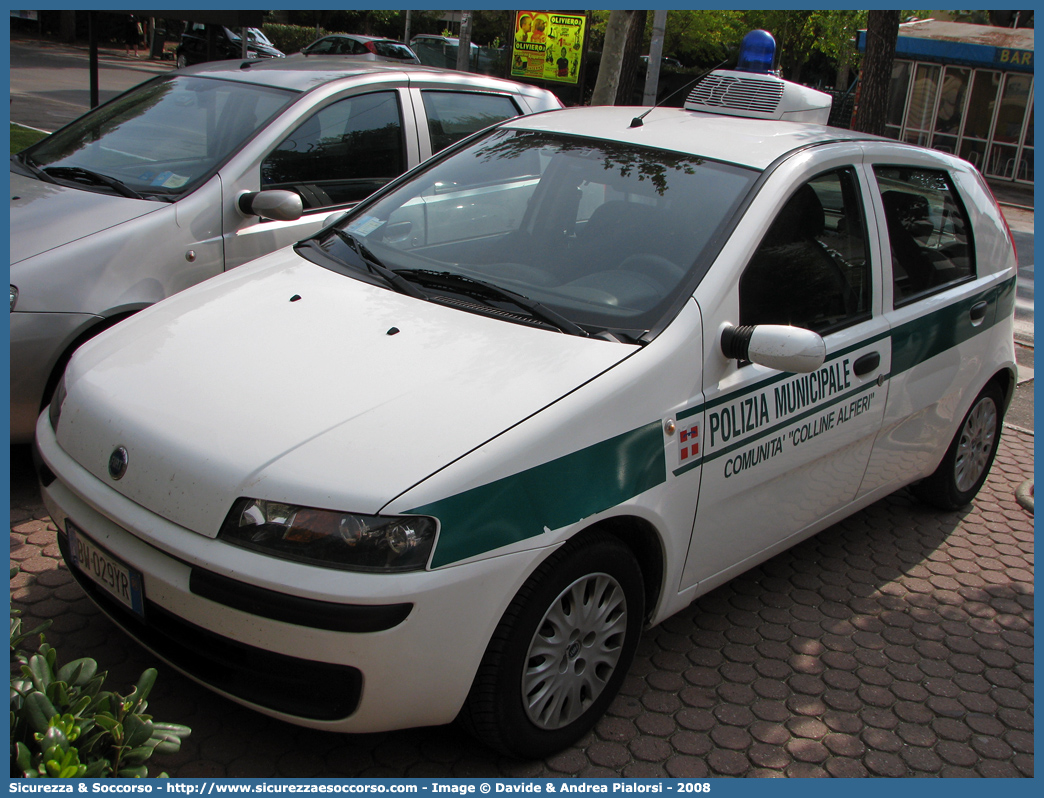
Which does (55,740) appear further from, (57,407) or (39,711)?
(57,407)

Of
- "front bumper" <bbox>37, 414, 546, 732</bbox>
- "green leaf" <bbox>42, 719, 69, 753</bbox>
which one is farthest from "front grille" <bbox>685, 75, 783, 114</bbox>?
"green leaf" <bbox>42, 719, 69, 753</bbox>

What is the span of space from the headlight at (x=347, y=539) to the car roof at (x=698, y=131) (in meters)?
1.91

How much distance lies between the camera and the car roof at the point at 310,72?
508cm

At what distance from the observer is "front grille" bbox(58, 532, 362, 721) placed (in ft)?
7.72

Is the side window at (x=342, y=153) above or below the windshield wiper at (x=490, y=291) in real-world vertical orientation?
above

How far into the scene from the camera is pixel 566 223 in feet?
11.3

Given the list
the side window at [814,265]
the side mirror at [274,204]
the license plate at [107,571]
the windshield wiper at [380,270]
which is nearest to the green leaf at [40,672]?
the license plate at [107,571]

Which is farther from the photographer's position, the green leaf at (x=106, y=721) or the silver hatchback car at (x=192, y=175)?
the silver hatchback car at (x=192, y=175)

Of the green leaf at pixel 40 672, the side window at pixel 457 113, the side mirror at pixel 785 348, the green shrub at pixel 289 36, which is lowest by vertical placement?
the green leaf at pixel 40 672

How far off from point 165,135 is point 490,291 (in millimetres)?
2630

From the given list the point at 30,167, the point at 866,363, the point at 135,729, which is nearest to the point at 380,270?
the point at 135,729

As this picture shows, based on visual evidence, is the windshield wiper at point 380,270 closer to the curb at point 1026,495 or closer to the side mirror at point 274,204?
the side mirror at point 274,204

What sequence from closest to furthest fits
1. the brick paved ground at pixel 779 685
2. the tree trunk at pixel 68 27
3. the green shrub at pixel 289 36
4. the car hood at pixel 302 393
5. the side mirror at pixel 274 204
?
the car hood at pixel 302 393
the brick paved ground at pixel 779 685
the side mirror at pixel 274 204
the tree trunk at pixel 68 27
the green shrub at pixel 289 36

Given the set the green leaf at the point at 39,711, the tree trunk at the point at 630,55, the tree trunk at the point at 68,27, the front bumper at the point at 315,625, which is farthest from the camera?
the tree trunk at the point at 68,27
